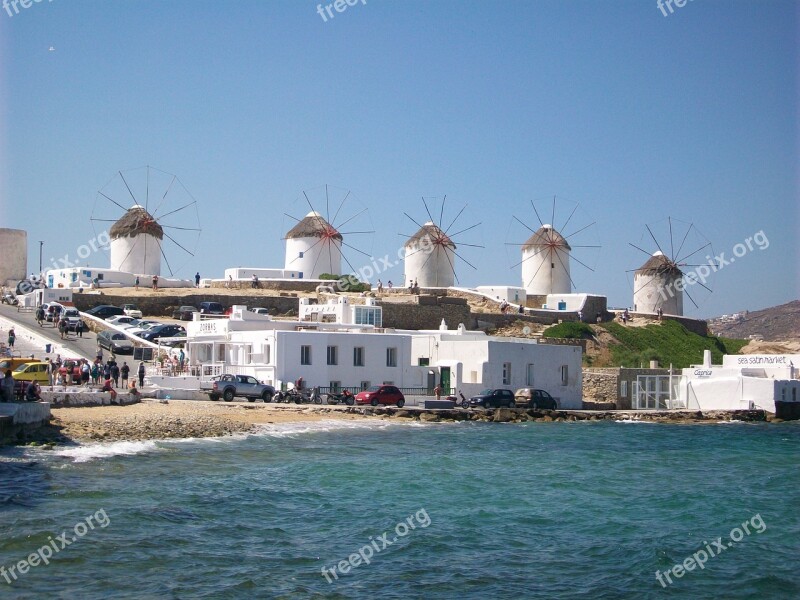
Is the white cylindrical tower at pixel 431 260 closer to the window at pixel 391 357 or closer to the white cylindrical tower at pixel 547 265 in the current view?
the white cylindrical tower at pixel 547 265

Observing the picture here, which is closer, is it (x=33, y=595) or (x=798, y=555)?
(x=33, y=595)

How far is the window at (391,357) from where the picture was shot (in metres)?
41.8

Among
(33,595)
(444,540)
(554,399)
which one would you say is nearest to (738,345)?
(554,399)

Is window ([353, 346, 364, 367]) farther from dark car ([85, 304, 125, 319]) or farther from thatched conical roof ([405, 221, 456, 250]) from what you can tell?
thatched conical roof ([405, 221, 456, 250])

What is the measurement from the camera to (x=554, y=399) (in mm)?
44500

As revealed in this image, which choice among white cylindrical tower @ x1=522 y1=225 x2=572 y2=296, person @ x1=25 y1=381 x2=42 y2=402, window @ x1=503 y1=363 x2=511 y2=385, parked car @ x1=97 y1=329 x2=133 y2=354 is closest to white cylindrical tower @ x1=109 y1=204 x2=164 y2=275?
parked car @ x1=97 y1=329 x2=133 y2=354

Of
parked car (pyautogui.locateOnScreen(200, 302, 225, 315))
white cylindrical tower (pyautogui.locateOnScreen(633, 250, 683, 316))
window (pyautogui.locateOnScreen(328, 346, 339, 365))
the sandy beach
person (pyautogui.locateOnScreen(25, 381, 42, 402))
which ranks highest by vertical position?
white cylindrical tower (pyautogui.locateOnScreen(633, 250, 683, 316))

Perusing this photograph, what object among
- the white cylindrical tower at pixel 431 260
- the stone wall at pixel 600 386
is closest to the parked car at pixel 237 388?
the stone wall at pixel 600 386

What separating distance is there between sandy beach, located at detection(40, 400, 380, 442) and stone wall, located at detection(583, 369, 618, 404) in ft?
56.6

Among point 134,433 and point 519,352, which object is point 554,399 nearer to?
point 519,352

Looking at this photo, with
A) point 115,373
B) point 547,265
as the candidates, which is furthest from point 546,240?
point 115,373

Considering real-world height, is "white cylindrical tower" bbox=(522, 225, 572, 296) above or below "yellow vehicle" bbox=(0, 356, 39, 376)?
above

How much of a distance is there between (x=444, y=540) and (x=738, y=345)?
64.2m

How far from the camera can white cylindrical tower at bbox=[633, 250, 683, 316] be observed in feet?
259
